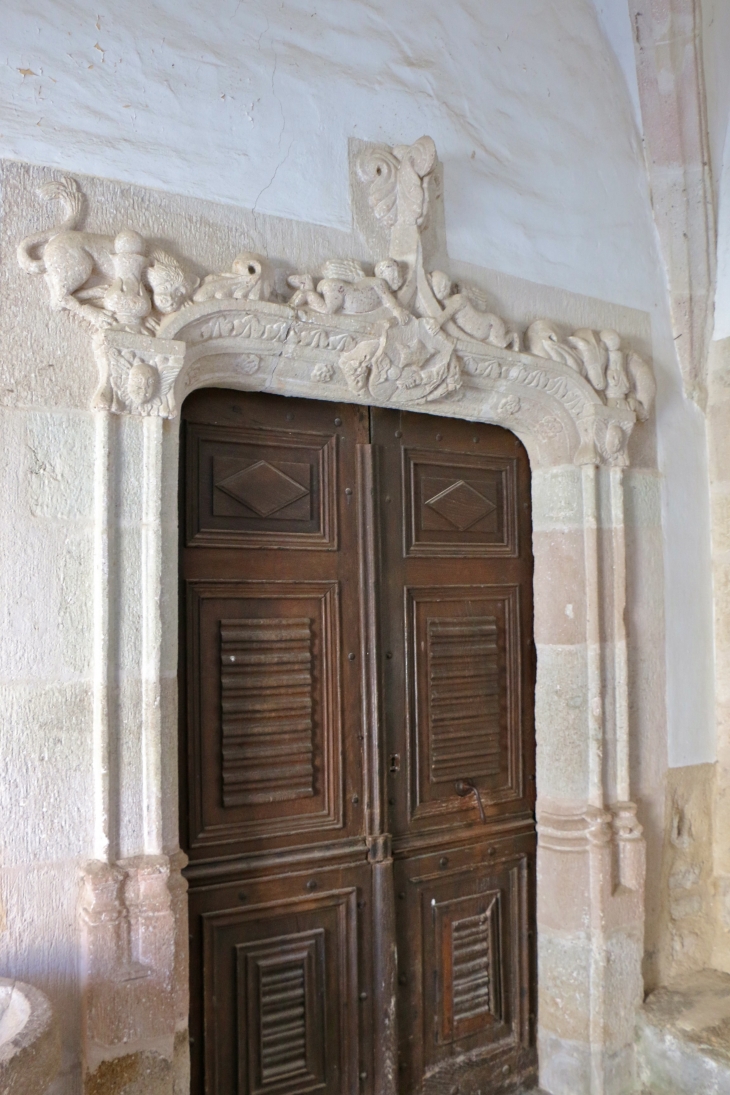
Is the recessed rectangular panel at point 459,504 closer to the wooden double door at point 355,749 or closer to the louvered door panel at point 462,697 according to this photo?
the wooden double door at point 355,749

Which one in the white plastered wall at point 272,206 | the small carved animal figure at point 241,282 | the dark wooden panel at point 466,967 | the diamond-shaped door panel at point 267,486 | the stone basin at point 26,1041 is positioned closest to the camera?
the stone basin at point 26,1041

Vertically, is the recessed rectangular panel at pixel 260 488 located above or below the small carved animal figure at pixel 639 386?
below

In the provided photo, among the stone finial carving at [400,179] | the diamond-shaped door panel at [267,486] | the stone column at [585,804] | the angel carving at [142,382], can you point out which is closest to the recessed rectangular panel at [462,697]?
the stone column at [585,804]

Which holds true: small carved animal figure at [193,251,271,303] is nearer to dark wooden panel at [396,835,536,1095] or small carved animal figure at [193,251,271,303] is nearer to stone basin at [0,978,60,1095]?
stone basin at [0,978,60,1095]

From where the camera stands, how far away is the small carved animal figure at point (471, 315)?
266 cm

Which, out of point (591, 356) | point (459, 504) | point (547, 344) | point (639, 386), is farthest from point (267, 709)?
point (639, 386)

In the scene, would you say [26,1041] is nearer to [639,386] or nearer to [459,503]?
[459,503]

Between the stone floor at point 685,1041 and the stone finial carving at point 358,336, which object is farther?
the stone floor at point 685,1041

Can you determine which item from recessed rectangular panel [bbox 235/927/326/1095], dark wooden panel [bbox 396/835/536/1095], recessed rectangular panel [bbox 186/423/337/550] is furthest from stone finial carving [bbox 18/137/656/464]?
recessed rectangular panel [bbox 235/927/326/1095]

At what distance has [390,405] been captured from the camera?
2738 millimetres

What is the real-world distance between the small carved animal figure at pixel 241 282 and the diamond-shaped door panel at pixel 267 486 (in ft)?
1.61

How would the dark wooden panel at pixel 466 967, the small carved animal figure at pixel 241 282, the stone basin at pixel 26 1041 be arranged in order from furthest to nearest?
the dark wooden panel at pixel 466 967, the small carved animal figure at pixel 241 282, the stone basin at pixel 26 1041

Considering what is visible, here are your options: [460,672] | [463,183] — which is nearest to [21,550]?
[460,672]

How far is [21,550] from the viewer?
6.77ft
